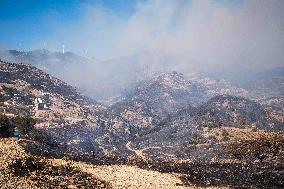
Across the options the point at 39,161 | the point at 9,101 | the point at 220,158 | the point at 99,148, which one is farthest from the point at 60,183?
the point at 9,101

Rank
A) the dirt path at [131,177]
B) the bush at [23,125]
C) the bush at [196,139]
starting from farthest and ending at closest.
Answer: the bush at [196,139]
the bush at [23,125]
the dirt path at [131,177]

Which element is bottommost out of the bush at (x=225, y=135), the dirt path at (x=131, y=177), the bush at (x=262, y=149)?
the dirt path at (x=131, y=177)

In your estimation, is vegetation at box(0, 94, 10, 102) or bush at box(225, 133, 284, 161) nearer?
bush at box(225, 133, 284, 161)

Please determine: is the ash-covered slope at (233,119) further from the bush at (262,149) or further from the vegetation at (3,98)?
the vegetation at (3,98)

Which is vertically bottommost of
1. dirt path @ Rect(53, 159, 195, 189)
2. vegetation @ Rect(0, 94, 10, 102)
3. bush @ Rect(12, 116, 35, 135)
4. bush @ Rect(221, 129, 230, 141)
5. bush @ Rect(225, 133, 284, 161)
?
dirt path @ Rect(53, 159, 195, 189)

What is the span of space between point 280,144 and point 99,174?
53930mm

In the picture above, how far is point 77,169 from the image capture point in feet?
191

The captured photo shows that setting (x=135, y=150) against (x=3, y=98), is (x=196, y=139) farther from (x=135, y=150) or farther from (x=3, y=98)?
(x=3, y=98)

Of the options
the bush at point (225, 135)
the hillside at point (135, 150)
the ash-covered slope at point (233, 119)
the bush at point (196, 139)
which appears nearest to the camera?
the hillside at point (135, 150)

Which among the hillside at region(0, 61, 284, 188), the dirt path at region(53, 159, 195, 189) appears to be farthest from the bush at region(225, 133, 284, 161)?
the dirt path at region(53, 159, 195, 189)

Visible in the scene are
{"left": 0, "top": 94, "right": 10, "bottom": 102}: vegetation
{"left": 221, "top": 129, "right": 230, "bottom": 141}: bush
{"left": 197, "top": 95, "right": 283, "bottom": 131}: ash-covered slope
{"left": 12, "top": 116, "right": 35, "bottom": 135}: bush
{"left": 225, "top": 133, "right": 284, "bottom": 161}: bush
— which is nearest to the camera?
{"left": 225, "top": 133, "right": 284, "bottom": 161}: bush

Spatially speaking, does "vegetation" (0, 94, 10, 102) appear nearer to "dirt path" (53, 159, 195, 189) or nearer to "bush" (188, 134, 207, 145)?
"bush" (188, 134, 207, 145)

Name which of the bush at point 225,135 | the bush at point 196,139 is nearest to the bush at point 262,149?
the bush at point 225,135

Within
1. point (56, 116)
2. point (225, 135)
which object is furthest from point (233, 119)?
point (56, 116)
